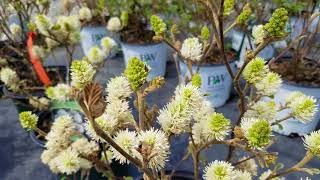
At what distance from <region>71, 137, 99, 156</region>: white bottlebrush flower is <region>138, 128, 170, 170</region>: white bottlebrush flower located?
32cm

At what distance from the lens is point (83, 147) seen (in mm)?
754

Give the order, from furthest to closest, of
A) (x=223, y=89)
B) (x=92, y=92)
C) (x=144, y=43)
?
(x=144, y=43) → (x=223, y=89) → (x=92, y=92)

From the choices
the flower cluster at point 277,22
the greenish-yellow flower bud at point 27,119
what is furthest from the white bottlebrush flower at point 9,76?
the flower cluster at point 277,22

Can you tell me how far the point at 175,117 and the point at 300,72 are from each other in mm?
1251

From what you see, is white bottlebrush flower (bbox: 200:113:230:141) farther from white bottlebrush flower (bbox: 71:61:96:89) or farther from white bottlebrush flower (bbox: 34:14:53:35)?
white bottlebrush flower (bbox: 34:14:53:35)

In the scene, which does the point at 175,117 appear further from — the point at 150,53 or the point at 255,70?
the point at 150,53

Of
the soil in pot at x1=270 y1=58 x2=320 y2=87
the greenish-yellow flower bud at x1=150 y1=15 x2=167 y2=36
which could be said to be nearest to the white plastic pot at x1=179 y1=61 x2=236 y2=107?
the soil in pot at x1=270 y1=58 x2=320 y2=87

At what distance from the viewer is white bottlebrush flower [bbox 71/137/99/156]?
73 cm

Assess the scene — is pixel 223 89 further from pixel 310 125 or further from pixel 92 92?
pixel 92 92

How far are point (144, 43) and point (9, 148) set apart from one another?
3.02 ft

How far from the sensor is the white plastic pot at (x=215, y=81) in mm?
1664

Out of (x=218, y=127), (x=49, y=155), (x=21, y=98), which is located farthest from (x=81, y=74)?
(x=21, y=98)

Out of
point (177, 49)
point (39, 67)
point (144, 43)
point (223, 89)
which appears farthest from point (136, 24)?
point (177, 49)

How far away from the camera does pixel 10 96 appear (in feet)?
4.58
